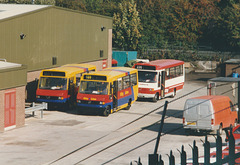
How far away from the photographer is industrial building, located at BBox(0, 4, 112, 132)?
27858 mm

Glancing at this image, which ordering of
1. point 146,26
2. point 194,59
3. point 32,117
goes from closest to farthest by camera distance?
point 32,117
point 194,59
point 146,26

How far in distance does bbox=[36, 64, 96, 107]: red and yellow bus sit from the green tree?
32715 mm

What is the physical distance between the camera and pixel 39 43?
123ft

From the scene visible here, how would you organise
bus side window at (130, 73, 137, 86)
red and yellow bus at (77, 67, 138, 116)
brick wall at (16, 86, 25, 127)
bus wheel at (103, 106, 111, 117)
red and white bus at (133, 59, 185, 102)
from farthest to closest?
1. red and white bus at (133, 59, 185, 102)
2. bus side window at (130, 73, 137, 86)
3. bus wheel at (103, 106, 111, 117)
4. red and yellow bus at (77, 67, 138, 116)
5. brick wall at (16, 86, 25, 127)

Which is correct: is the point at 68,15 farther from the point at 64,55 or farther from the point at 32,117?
the point at 32,117

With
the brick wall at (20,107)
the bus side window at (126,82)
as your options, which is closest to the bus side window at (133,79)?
the bus side window at (126,82)

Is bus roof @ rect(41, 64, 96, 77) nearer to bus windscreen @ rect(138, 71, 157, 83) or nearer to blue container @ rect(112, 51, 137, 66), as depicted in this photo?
bus windscreen @ rect(138, 71, 157, 83)

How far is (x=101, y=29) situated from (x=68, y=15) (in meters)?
7.69

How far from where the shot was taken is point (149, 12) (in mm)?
71875

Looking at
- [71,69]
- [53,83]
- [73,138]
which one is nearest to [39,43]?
[71,69]

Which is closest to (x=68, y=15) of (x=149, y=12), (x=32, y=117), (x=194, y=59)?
(x=32, y=117)

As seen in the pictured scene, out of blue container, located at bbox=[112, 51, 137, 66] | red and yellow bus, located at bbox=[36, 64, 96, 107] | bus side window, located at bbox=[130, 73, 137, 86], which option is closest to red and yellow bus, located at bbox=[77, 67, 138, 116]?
red and yellow bus, located at bbox=[36, 64, 96, 107]

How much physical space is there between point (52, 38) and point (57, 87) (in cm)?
778

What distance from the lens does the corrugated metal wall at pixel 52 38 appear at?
111 ft
